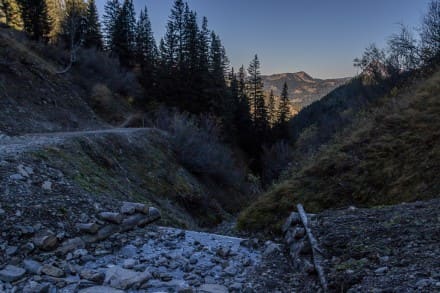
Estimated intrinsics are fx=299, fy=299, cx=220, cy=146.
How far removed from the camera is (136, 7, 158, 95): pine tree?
37719mm

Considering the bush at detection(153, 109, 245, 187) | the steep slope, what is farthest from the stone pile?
the bush at detection(153, 109, 245, 187)

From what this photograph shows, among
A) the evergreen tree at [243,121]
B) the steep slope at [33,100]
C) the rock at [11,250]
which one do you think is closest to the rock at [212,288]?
the rock at [11,250]

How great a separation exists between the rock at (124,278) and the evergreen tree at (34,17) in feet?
114

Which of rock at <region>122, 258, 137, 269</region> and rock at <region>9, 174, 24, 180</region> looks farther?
rock at <region>9, 174, 24, 180</region>

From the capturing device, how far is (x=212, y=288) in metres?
3.67

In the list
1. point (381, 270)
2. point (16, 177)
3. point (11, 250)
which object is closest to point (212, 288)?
point (381, 270)

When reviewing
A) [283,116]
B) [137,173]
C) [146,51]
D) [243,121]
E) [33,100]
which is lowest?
[137,173]

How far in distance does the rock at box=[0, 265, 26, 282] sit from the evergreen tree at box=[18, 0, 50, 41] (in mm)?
34359

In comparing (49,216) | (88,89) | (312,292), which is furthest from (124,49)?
(312,292)

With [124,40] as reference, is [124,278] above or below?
below

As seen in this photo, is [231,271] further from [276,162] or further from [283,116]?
[283,116]

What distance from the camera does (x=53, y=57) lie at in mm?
27453

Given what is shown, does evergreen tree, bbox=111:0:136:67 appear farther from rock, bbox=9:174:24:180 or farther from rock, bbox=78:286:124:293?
rock, bbox=78:286:124:293

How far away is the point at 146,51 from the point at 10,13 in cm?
1542
